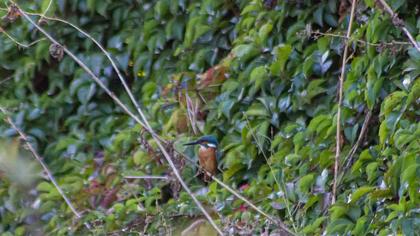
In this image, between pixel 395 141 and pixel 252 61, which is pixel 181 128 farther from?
pixel 395 141

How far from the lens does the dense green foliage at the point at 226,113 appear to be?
4617 millimetres

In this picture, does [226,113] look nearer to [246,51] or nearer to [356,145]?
[246,51]

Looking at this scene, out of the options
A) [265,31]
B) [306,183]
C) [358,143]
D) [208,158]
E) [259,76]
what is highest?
[265,31]

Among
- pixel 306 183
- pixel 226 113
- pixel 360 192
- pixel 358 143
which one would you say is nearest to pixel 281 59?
pixel 226 113

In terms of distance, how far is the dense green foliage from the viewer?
4.62 m

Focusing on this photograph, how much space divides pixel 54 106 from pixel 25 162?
3.28ft

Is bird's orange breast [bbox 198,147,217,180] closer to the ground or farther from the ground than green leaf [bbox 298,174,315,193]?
closer to the ground

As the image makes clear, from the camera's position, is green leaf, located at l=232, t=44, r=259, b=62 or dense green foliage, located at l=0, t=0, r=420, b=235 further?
green leaf, located at l=232, t=44, r=259, b=62

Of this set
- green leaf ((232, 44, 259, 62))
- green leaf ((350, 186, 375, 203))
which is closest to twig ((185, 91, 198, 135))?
green leaf ((232, 44, 259, 62))

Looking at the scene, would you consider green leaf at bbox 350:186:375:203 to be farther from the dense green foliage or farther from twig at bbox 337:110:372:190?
twig at bbox 337:110:372:190

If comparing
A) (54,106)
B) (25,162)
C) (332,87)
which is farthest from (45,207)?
(332,87)

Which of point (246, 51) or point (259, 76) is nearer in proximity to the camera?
point (259, 76)

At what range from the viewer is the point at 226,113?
5668 mm

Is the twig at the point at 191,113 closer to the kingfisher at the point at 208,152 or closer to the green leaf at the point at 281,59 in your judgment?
the kingfisher at the point at 208,152
